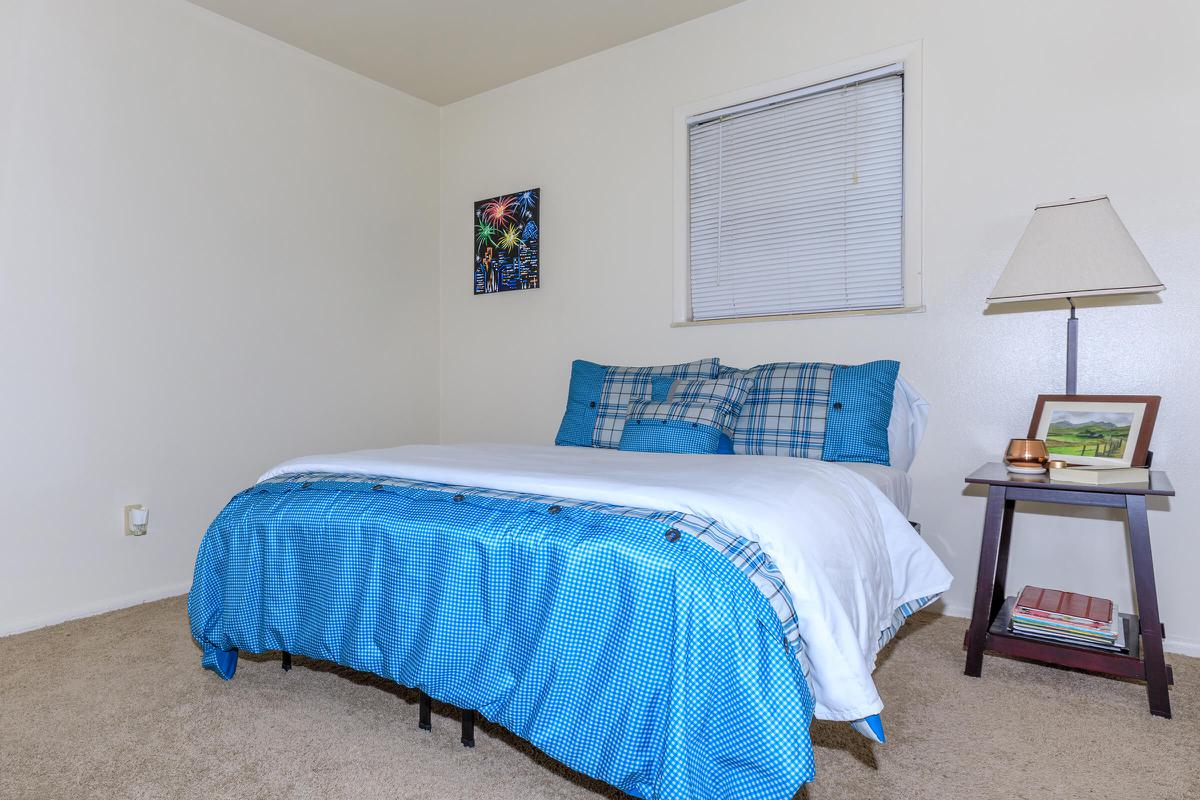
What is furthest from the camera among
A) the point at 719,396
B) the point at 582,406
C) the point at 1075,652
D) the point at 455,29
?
the point at 455,29

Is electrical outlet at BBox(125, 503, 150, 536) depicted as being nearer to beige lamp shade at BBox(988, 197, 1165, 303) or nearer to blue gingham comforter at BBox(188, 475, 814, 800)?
blue gingham comforter at BBox(188, 475, 814, 800)

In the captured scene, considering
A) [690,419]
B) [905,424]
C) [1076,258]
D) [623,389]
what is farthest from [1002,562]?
[623,389]

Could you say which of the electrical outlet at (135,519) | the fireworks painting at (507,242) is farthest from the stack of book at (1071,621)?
the electrical outlet at (135,519)

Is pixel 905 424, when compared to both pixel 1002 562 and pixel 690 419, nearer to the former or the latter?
pixel 1002 562

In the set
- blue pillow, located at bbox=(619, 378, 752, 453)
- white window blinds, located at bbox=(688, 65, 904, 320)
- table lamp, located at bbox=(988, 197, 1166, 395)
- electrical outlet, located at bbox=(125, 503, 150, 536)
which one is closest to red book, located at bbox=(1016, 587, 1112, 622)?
table lamp, located at bbox=(988, 197, 1166, 395)

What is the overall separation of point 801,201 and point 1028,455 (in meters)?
1.44

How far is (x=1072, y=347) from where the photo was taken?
2385 mm

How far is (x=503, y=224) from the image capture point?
3969 mm

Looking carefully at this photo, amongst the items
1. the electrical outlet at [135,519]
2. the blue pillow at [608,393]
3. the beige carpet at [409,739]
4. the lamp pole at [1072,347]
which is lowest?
the beige carpet at [409,739]

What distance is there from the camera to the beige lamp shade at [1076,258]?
6.96 feet

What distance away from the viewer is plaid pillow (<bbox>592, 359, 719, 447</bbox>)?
118 inches

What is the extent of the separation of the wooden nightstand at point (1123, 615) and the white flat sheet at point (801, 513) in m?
0.31

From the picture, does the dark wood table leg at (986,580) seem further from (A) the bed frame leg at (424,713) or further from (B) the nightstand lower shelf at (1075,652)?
(A) the bed frame leg at (424,713)

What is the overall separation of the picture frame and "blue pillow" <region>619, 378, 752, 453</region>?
993 mm
